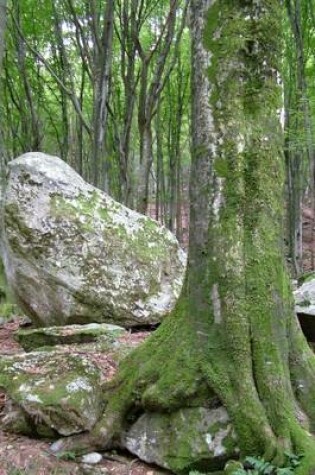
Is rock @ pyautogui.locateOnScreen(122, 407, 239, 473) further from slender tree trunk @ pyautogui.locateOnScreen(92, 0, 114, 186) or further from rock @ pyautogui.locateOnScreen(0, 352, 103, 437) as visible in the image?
slender tree trunk @ pyautogui.locateOnScreen(92, 0, 114, 186)

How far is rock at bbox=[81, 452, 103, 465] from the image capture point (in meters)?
3.12

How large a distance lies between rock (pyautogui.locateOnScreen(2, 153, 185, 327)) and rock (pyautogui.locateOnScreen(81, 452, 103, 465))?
9.47 feet

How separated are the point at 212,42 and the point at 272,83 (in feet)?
1.74

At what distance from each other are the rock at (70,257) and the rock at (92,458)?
2.89m

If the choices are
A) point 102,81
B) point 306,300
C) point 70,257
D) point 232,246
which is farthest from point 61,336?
point 102,81

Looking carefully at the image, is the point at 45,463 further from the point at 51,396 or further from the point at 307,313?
the point at 307,313

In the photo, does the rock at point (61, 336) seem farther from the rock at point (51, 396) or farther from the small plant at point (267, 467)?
the small plant at point (267, 467)

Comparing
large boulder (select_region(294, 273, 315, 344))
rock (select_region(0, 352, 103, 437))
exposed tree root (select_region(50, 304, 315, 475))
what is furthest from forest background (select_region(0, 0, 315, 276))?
exposed tree root (select_region(50, 304, 315, 475))

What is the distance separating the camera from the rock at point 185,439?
9.67 ft

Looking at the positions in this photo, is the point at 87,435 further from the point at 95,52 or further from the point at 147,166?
the point at 95,52

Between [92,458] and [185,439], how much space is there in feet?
2.18

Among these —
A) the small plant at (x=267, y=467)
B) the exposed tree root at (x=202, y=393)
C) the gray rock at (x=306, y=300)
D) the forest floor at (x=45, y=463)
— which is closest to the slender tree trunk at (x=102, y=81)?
the gray rock at (x=306, y=300)

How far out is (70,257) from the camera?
19.8 feet

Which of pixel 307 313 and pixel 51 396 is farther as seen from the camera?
pixel 307 313
